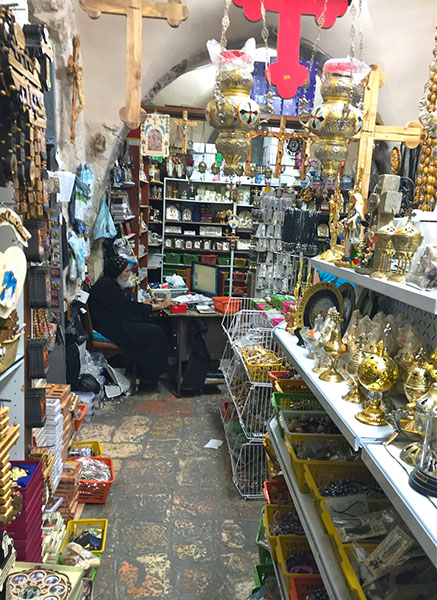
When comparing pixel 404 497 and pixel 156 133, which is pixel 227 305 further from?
pixel 404 497

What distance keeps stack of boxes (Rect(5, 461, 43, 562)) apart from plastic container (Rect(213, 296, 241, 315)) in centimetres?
342

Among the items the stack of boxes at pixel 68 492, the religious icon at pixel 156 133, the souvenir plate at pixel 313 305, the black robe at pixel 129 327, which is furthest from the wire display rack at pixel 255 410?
the religious icon at pixel 156 133

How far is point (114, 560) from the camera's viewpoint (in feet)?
9.00

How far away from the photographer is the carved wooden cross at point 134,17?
2.58m

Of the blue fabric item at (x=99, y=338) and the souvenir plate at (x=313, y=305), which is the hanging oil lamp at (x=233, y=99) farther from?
the blue fabric item at (x=99, y=338)

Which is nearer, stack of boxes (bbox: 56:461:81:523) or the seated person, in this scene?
stack of boxes (bbox: 56:461:81:523)

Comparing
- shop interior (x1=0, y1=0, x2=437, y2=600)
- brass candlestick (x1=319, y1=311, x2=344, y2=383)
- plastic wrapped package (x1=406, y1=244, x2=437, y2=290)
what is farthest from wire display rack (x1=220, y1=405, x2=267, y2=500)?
plastic wrapped package (x1=406, y1=244, x2=437, y2=290)

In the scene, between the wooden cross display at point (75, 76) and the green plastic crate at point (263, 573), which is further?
the wooden cross display at point (75, 76)

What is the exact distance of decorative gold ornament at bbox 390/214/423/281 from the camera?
59.2 inches

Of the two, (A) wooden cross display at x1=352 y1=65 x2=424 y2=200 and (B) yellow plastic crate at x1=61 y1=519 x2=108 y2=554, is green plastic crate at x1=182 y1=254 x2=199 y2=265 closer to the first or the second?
(B) yellow plastic crate at x1=61 y1=519 x2=108 y2=554

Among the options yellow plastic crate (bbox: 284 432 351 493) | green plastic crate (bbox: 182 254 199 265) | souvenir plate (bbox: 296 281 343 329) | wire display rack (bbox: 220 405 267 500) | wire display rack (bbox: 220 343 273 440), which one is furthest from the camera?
green plastic crate (bbox: 182 254 199 265)

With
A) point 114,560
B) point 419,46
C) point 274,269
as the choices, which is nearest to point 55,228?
point 114,560

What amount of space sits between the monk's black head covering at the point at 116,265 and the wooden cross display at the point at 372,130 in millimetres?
3479

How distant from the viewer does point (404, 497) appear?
1.03 m
